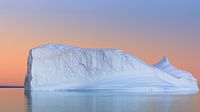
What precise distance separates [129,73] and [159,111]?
13.7 meters

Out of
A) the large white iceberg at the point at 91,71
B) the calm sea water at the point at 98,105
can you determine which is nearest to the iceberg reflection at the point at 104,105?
the calm sea water at the point at 98,105

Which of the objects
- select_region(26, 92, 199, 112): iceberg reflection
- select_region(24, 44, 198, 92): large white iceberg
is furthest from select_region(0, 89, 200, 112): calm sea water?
select_region(24, 44, 198, 92): large white iceberg

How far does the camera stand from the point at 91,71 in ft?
92.5

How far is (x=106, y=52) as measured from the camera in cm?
2845

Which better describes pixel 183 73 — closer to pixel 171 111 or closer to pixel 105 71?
pixel 105 71

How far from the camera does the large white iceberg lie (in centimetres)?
2775

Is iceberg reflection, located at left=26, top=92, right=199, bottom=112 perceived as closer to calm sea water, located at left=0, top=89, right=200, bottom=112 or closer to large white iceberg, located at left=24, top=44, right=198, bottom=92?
calm sea water, located at left=0, top=89, right=200, bottom=112

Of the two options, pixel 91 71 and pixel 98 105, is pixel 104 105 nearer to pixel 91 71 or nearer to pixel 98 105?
pixel 98 105

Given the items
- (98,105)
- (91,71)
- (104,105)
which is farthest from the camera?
(91,71)

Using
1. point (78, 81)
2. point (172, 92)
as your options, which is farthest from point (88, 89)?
point (172, 92)

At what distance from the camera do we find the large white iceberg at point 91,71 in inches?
1093

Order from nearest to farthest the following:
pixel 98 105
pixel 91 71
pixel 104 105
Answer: pixel 98 105, pixel 104 105, pixel 91 71

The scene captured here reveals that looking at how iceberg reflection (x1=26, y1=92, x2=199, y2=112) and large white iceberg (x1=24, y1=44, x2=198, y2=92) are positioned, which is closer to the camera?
iceberg reflection (x1=26, y1=92, x2=199, y2=112)

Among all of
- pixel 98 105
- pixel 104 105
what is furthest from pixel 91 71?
pixel 98 105
